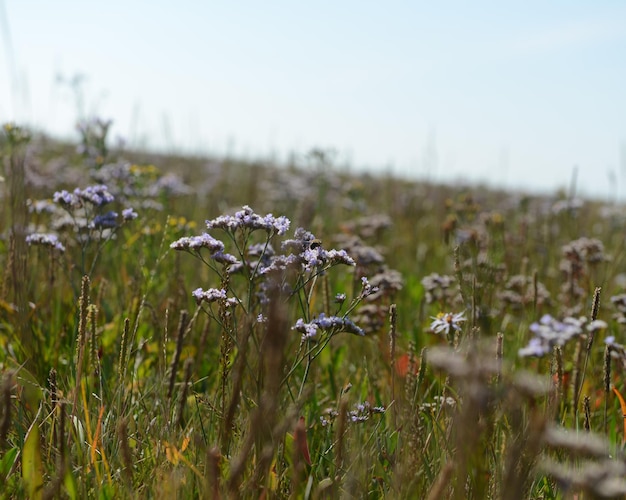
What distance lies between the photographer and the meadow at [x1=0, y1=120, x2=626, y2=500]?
1.62 metres

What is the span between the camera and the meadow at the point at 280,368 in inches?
63.9

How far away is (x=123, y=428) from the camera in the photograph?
1.67 m

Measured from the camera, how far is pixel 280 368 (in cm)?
178

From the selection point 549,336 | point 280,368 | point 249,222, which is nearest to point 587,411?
point 549,336

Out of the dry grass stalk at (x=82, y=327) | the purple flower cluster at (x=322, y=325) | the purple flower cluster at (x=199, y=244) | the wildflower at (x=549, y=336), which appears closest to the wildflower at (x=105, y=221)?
the purple flower cluster at (x=199, y=244)

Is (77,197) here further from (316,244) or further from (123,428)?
(123,428)

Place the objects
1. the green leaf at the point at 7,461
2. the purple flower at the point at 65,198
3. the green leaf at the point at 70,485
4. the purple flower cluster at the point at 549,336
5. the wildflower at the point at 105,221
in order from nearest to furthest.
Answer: the purple flower cluster at the point at 549,336 < the green leaf at the point at 70,485 < the green leaf at the point at 7,461 < the purple flower at the point at 65,198 < the wildflower at the point at 105,221

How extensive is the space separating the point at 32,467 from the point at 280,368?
0.89 m

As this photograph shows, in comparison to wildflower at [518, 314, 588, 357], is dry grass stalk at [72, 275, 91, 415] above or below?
below

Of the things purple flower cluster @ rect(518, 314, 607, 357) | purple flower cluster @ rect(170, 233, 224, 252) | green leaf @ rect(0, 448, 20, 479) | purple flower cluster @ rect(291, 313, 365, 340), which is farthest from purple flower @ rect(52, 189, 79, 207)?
purple flower cluster @ rect(518, 314, 607, 357)

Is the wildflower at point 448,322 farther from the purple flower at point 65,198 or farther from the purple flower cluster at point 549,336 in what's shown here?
the purple flower at point 65,198

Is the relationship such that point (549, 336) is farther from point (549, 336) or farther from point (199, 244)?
point (199, 244)

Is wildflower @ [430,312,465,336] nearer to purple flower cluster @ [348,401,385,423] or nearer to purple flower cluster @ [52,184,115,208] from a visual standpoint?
purple flower cluster @ [348,401,385,423]

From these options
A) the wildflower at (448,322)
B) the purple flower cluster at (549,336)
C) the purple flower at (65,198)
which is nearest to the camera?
the purple flower cluster at (549,336)
